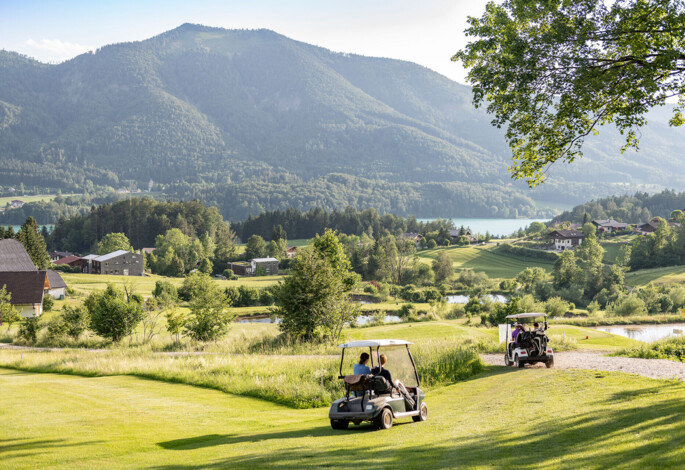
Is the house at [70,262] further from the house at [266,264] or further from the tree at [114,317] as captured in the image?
the tree at [114,317]

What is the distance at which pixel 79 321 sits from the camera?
4056cm

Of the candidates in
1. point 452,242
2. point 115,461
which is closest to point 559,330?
point 115,461

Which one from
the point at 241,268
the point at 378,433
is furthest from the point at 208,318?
the point at 241,268

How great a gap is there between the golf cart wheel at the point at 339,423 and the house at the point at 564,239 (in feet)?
422

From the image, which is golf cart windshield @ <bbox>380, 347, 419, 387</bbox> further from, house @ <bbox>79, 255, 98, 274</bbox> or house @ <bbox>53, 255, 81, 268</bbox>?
house @ <bbox>53, 255, 81, 268</bbox>

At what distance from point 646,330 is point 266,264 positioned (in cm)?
8919

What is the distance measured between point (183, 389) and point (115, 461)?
10.2m

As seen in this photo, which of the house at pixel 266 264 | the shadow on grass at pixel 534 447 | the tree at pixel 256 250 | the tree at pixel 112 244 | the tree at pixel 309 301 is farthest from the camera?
the tree at pixel 256 250

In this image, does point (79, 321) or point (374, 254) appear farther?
point (374, 254)

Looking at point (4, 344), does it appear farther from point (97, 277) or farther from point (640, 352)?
point (97, 277)

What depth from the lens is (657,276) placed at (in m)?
87.5

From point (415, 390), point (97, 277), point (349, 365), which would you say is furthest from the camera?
point (97, 277)

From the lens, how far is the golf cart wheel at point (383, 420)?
40.4 ft

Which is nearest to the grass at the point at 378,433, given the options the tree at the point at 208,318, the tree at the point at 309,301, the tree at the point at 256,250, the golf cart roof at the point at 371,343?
the golf cart roof at the point at 371,343
